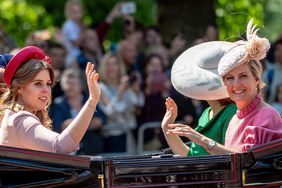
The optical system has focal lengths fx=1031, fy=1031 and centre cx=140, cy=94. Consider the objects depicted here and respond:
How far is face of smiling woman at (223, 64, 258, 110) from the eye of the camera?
6.02 metres

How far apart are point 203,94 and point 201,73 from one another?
0.51 feet

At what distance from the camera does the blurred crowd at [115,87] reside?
36.1 ft

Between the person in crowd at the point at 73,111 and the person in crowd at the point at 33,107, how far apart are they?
4295 millimetres

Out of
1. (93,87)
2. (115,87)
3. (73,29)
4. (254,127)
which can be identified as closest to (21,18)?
(73,29)

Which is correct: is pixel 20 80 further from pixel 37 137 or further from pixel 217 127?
pixel 217 127

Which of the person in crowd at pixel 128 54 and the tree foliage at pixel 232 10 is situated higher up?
the tree foliage at pixel 232 10

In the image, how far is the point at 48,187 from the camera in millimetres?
5598

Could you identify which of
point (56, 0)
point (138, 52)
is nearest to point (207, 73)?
point (138, 52)

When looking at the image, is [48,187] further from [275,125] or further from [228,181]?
[275,125]

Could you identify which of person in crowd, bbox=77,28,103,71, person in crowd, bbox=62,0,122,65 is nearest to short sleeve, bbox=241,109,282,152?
person in crowd, bbox=77,28,103,71

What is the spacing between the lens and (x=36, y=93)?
6117 mm

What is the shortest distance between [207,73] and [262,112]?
0.69 m

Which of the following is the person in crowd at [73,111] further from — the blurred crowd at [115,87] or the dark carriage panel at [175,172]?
the dark carriage panel at [175,172]

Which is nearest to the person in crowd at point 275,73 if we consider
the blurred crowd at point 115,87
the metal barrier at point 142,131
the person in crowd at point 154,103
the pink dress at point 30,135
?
the blurred crowd at point 115,87
